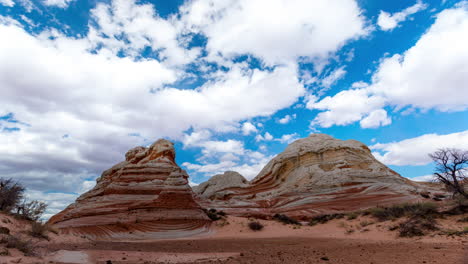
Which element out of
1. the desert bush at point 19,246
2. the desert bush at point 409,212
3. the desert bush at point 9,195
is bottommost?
the desert bush at point 19,246

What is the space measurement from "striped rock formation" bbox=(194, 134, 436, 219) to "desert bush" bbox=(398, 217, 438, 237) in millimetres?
16316

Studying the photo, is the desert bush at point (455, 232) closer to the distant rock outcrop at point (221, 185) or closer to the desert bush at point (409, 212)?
the desert bush at point (409, 212)

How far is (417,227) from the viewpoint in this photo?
Result: 14.4 metres

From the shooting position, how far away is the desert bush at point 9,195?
18469 mm

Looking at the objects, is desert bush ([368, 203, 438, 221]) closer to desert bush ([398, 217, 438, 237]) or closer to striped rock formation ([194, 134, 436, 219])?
desert bush ([398, 217, 438, 237])

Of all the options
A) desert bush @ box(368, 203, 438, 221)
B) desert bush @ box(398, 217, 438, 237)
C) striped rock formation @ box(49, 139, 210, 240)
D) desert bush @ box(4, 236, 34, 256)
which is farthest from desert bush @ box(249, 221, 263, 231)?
desert bush @ box(4, 236, 34, 256)

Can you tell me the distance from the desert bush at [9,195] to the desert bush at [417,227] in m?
24.2

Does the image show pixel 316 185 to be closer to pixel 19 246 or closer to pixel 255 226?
pixel 255 226

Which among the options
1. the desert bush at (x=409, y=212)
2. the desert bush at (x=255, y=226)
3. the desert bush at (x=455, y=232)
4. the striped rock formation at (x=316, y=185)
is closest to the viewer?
the desert bush at (x=455, y=232)

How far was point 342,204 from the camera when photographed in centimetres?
3231

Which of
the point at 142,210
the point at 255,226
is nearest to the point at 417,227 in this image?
the point at 255,226

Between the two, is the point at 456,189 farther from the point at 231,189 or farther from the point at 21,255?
the point at 231,189

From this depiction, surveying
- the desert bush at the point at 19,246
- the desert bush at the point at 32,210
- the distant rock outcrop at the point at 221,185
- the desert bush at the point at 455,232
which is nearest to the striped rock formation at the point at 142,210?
the desert bush at the point at 32,210

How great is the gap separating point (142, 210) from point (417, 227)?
2072 centimetres
